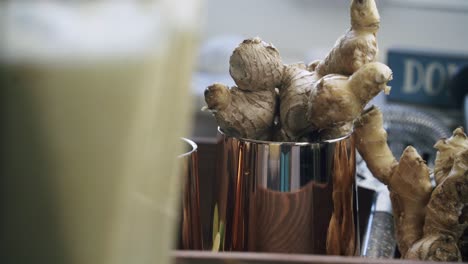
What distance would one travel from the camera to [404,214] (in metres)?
0.59

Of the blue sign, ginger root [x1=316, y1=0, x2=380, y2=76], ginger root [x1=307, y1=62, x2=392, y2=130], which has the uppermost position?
ginger root [x1=316, y1=0, x2=380, y2=76]

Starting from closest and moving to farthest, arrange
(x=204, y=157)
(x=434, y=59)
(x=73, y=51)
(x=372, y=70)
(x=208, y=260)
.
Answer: (x=73, y=51) → (x=208, y=260) → (x=372, y=70) → (x=204, y=157) → (x=434, y=59)

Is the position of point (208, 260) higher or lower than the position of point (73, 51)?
lower

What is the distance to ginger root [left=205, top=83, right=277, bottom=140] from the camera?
0.57 metres

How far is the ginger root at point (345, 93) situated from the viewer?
514 millimetres

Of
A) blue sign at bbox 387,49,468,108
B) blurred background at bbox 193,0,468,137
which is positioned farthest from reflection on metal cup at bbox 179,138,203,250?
blurred background at bbox 193,0,468,137

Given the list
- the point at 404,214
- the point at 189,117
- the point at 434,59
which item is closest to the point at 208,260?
the point at 189,117

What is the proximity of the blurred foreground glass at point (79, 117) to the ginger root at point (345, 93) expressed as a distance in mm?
276

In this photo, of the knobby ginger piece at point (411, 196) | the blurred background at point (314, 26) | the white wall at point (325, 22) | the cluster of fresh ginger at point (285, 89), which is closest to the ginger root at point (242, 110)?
the cluster of fresh ginger at point (285, 89)

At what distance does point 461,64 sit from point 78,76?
236 centimetres

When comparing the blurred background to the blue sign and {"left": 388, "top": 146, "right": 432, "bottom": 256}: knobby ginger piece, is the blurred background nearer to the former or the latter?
the blue sign

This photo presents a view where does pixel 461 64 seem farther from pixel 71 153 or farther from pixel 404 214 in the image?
pixel 71 153

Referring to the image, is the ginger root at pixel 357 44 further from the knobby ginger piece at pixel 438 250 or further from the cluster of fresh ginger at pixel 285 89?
the knobby ginger piece at pixel 438 250

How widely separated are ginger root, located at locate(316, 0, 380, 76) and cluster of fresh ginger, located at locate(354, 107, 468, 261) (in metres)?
0.07
